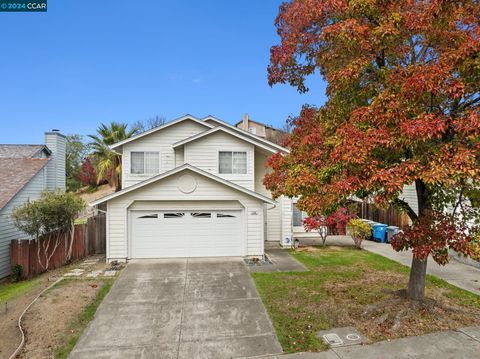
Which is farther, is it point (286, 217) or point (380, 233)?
point (380, 233)

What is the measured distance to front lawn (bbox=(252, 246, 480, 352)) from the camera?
6.15 m

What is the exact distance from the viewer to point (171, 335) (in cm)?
616

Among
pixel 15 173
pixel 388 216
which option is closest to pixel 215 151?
pixel 15 173

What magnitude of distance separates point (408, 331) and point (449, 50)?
5590 millimetres

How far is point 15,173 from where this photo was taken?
1402 cm

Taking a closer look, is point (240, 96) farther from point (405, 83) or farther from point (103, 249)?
point (405, 83)

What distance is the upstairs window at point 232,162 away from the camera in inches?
570

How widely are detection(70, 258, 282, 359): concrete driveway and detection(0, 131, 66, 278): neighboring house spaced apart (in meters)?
5.89

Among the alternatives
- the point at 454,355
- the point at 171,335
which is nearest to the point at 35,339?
the point at 171,335

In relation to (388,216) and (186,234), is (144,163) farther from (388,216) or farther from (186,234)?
(388,216)

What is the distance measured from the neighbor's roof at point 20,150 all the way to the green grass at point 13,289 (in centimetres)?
813

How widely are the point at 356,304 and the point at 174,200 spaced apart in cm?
785

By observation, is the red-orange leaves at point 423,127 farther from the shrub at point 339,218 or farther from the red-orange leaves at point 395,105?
the shrub at point 339,218

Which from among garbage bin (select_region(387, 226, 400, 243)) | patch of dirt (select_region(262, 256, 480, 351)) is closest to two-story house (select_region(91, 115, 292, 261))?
patch of dirt (select_region(262, 256, 480, 351))
